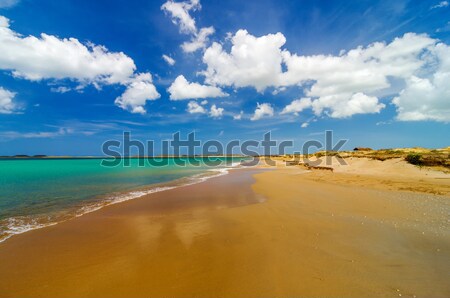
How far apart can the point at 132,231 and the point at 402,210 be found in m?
10.5

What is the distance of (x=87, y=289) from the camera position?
400cm

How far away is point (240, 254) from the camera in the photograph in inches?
208

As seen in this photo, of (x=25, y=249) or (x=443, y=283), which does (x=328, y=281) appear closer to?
(x=443, y=283)

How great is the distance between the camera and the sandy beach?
3.95 meters

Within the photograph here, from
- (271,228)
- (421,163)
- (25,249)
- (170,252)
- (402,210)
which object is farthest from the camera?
(421,163)

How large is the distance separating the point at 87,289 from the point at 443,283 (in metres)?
6.48

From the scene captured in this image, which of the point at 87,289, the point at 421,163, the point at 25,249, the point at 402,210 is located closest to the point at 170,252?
the point at 87,289

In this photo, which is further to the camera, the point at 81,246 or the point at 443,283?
the point at 81,246

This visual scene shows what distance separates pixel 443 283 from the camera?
3.91m

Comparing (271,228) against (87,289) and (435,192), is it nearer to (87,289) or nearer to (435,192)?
(87,289)

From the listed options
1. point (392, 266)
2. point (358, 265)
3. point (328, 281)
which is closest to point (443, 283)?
point (392, 266)

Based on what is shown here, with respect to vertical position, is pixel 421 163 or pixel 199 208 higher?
pixel 421 163

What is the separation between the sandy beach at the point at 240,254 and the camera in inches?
155

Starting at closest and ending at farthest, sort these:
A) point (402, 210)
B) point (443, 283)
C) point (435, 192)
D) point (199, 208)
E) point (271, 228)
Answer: point (443, 283) → point (271, 228) → point (402, 210) → point (199, 208) → point (435, 192)
